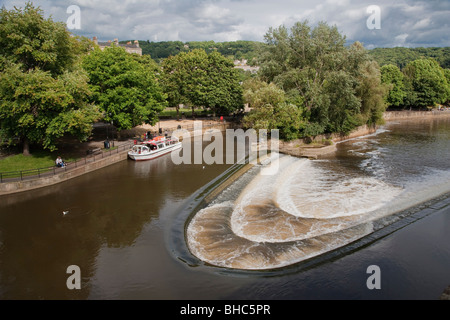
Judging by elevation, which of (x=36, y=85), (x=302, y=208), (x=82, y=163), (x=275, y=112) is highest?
(x=36, y=85)

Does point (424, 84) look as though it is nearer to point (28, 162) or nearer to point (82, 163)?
point (82, 163)

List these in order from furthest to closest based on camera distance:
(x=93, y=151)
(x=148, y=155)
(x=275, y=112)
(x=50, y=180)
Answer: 1. (x=275, y=112)
2. (x=148, y=155)
3. (x=93, y=151)
4. (x=50, y=180)

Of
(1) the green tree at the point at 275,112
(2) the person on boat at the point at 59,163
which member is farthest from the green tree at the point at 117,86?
(1) the green tree at the point at 275,112

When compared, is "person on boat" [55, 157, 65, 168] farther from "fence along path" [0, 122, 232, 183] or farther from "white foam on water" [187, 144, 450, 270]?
"white foam on water" [187, 144, 450, 270]

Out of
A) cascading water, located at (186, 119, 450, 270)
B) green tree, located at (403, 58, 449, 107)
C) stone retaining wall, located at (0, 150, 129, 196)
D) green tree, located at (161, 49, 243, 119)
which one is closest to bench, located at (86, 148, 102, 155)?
stone retaining wall, located at (0, 150, 129, 196)

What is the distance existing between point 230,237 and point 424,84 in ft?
303

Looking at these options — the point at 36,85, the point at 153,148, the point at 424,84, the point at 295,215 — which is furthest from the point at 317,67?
the point at 424,84

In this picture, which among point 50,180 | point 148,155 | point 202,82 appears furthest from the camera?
point 202,82

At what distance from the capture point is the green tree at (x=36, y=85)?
28.5 meters

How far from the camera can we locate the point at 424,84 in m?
89.1

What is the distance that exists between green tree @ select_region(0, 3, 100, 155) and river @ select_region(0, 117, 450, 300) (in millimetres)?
5726

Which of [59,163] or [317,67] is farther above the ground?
[317,67]
